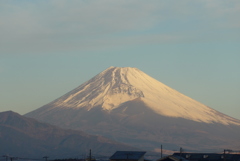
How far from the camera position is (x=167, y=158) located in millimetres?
96812

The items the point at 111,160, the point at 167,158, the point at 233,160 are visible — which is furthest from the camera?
the point at 233,160

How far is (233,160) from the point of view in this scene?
114000 mm

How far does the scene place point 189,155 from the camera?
11750 centimetres

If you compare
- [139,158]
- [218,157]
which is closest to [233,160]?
[218,157]

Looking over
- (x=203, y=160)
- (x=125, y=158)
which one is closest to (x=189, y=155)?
(x=203, y=160)

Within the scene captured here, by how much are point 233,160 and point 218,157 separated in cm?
314

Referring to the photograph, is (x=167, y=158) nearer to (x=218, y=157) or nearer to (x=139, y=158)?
(x=139, y=158)

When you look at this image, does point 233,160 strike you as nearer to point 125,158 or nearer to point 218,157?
point 218,157

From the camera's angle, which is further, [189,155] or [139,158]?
[189,155]

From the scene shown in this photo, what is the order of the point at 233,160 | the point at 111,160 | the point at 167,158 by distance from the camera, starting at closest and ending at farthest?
the point at 167,158 < the point at 111,160 < the point at 233,160

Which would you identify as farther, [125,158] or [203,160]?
[203,160]

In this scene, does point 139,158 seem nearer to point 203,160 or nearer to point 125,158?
point 125,158

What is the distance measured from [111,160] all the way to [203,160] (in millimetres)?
20178

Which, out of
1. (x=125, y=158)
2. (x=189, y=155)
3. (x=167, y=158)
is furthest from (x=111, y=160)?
(x=189, y=155)
